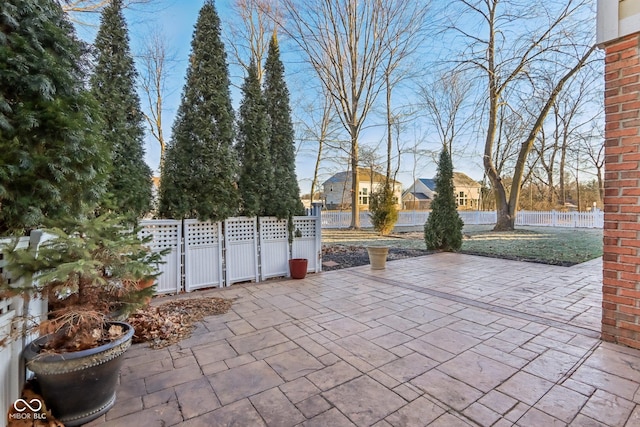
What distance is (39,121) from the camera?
2.19m

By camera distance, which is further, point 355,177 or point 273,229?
point 355,177

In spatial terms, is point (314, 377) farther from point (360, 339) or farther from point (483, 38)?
point (483, 38)

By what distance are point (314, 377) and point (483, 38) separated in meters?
13.1

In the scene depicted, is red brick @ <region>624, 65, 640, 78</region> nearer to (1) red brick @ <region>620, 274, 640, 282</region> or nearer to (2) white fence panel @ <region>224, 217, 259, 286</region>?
(1) red brick @ <region>620, 274, 640, 282</region>

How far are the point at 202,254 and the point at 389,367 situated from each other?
3483 mm

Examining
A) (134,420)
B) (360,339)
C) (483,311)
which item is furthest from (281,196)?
(134,420)

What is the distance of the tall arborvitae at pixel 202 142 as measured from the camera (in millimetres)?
4691

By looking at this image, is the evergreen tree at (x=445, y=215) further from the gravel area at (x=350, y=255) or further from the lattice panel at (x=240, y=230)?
the lattice panel at (x=240, y=230)

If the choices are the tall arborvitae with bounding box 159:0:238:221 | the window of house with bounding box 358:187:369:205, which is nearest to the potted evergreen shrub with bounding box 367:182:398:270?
the tall arborvitae with bounding box 159:0:238:221

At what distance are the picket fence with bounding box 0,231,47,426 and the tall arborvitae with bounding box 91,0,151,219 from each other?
207cm

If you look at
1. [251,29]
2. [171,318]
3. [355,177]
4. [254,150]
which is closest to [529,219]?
[355,177]

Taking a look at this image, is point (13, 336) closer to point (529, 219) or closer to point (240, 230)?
point (240, 230)

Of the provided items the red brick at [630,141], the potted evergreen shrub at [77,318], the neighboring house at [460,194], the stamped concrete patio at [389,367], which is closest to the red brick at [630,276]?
the stamped concrete patio at [389,367]

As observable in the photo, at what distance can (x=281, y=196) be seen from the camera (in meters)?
5.53
